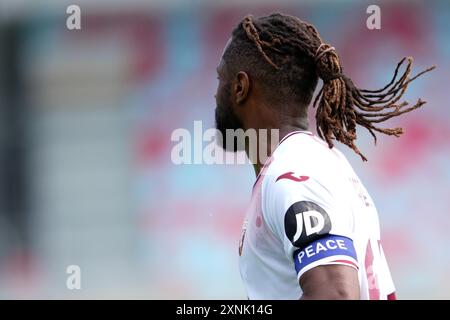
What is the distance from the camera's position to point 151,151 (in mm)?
9570

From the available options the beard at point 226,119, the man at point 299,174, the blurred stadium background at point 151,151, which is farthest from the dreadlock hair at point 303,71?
the blurred stadium background at point 151,151

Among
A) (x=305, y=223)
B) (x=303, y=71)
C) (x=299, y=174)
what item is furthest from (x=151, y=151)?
(x=305, y=223)

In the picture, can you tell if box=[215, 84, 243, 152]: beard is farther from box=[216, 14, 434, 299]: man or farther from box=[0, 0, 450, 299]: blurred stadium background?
box=[0, 0, 450, 299]: blurred stadium background

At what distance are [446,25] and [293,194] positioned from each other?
23.6ft

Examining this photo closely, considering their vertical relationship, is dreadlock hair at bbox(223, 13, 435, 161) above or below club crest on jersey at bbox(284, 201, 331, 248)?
above

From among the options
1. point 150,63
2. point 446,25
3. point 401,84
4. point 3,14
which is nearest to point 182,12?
point 150,63

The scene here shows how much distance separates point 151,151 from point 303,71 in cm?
659

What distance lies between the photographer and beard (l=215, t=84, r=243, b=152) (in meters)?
3.22

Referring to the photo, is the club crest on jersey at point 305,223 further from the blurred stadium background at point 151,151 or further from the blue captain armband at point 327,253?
the blurred stadium background at point 151,151

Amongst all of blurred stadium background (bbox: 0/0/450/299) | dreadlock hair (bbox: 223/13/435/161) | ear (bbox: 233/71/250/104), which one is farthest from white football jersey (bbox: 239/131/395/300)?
blurred stadium background (bbox: 0/0/450/299)

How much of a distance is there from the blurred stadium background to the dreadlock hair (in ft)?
18.3

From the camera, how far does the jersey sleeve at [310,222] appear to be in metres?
2.47

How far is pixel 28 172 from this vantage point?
32.3ft

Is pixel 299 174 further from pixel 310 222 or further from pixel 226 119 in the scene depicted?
pixel 226 119
